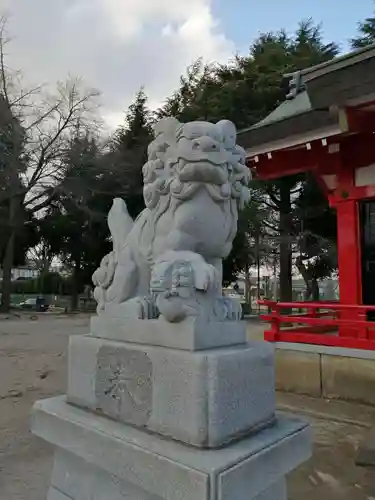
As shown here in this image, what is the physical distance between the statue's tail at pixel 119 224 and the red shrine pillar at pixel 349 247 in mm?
3848

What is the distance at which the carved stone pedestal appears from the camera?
5.05ft

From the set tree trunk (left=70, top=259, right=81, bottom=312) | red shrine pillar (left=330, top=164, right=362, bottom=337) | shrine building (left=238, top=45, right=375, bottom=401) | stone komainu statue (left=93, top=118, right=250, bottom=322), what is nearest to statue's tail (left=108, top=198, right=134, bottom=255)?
stone komainu statue (left=93, top=118, right=250, bottom=322)

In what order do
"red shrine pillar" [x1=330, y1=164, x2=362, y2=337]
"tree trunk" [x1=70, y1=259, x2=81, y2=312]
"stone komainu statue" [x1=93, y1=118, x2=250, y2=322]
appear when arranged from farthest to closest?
"tree trunk" [x1=70, y1=259, x2=81, y2=312] → "red shrine pillar" [x1=330, y1=164, x2=362, y2=337] → "stone komainu statue" [x1=93, y1=118, x2=250, y2=322]

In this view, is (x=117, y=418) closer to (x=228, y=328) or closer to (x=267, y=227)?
(x=228, y=328)

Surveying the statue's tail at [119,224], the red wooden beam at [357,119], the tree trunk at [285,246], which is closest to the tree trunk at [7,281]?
the tree trunk at [285,246]

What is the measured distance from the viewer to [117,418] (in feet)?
6.13

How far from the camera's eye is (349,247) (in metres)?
5.42

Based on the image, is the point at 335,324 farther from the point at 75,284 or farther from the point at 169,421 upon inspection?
the point at 75,284

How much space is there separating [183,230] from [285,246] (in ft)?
38.3

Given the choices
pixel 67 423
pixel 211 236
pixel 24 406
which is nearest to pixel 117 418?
pixel 67 423

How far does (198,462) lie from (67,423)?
0.74 metres

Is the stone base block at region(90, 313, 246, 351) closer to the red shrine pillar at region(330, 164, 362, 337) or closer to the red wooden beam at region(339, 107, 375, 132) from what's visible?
the red wooden beam at region(339, 107, 375, 132)

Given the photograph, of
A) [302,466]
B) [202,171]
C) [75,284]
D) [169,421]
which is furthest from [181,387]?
[75,284]

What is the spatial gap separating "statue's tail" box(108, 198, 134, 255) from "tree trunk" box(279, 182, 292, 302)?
1087 centimetres
